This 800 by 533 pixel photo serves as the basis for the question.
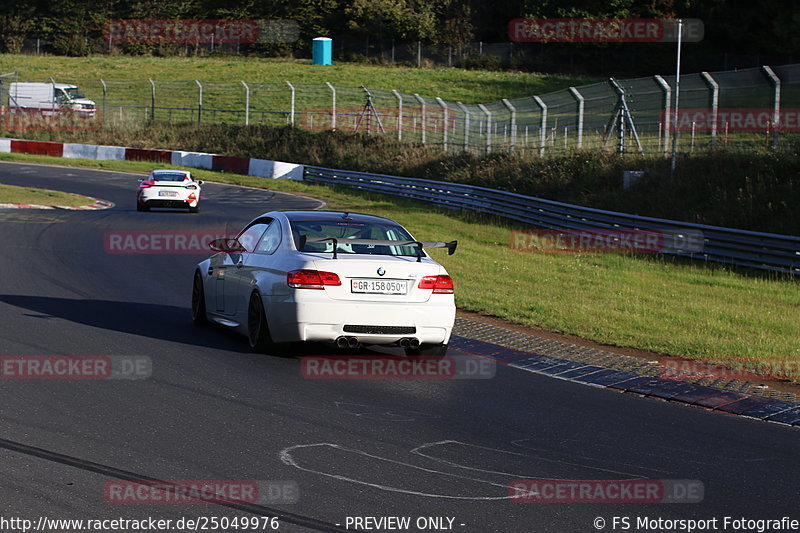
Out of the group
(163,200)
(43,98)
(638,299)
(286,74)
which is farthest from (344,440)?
(286,74)

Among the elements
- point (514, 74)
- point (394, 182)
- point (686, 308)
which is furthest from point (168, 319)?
point (514, 74)

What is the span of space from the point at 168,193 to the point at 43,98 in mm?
32916

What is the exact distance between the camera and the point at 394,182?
36.2m

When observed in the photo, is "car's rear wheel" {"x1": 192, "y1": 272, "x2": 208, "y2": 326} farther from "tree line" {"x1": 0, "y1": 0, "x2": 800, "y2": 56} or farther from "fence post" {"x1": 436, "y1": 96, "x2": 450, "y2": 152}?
"tree line" {"x1": 0, "y1": 0, "x2": 800, "y2": 56}

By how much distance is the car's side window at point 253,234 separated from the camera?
11.7 metres

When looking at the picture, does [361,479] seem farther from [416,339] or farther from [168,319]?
[168,319]

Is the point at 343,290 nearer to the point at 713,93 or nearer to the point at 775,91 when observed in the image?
the point at 775,91

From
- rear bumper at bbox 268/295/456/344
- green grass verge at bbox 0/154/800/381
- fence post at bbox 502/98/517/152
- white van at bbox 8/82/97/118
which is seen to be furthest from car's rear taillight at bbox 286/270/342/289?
white van at bbox 8/82/97/118

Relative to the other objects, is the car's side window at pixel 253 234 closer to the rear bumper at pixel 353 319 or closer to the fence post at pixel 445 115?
the rear bumper at pixel 353 319

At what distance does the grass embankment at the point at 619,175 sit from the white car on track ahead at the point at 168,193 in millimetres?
8989

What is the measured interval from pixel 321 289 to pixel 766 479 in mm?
4563

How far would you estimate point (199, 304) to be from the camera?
482 inches

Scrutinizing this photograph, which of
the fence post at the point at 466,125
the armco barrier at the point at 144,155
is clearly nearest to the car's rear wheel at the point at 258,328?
the fence post at the point at 466,125

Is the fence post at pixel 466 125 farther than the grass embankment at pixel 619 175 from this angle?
Yes
